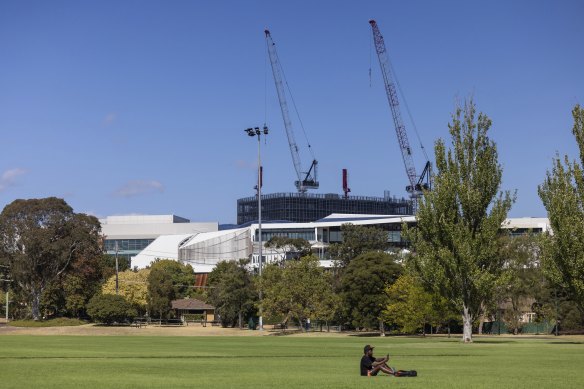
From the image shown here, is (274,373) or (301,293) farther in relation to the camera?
(301,293)

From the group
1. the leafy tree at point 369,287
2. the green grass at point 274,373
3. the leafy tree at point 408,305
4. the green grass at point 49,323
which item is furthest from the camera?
the green grass at point 49,323

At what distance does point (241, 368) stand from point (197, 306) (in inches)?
4632

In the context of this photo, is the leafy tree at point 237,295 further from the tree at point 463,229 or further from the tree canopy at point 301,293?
the tree at point 463,229

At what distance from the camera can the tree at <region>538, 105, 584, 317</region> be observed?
64.4 meters

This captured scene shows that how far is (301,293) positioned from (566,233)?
48452mm

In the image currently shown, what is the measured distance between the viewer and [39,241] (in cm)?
12050

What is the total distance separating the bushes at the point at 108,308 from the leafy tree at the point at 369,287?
33.3m

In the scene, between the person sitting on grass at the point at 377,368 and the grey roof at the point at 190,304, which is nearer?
the person sitting on grass at the point at 377,368

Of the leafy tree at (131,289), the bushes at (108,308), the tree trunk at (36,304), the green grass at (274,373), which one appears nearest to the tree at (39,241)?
the tree trunk at (36,304)

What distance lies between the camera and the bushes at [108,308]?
399 ft

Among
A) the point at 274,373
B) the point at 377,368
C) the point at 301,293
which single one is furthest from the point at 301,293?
the point at 377,368

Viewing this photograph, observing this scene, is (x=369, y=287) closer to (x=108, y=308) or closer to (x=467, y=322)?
(x=467, y=322)

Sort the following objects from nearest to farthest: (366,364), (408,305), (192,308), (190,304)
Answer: (366,364)
(408,305)
(192,308)
(190,304)

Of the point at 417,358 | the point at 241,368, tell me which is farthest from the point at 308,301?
the point at 241,368
